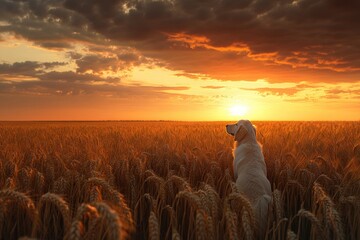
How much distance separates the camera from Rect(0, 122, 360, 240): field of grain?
1.75 m

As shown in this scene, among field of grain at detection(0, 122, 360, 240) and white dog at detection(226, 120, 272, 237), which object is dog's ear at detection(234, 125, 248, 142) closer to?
white dog at detection(226, 120, 272, 237)

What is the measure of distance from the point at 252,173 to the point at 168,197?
102 cm

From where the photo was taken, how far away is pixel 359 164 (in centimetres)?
461

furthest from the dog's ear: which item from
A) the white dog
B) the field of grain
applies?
the field of grain

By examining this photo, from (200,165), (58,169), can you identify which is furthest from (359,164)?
(58,169)

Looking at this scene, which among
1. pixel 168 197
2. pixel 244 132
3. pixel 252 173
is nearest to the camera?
pixel 168 197

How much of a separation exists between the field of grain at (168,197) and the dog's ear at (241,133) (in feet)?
1.43

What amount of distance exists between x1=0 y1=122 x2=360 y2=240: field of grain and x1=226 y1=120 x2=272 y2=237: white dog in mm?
129

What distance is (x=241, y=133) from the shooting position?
19.0 ft

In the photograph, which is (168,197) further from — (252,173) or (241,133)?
(241,133)

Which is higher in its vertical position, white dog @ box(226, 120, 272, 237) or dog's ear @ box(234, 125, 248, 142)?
dog's ear @ box(234, 125, 248, 142)

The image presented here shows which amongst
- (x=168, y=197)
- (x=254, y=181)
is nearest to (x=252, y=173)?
(x=254, y=181)

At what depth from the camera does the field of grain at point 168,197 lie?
1.75 meters

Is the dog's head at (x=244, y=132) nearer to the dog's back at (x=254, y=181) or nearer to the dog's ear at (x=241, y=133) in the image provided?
the dog's ear at (x=241, y=133)
